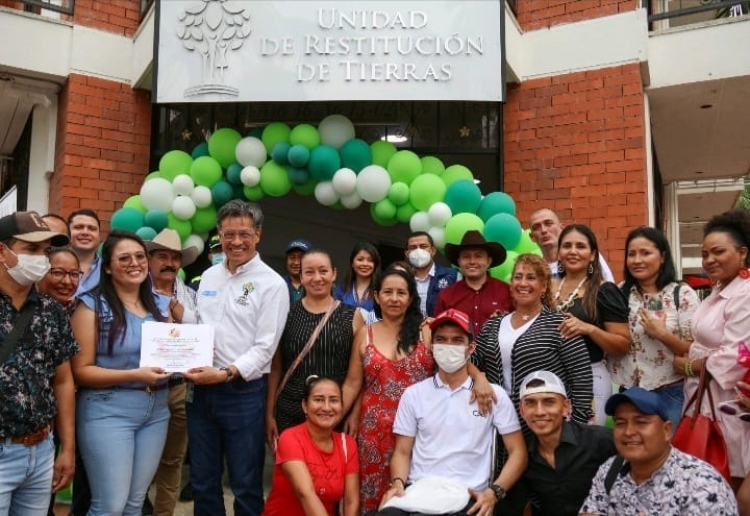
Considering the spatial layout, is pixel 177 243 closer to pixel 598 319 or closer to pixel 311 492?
pixel 311 492

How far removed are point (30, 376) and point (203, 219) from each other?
3.20 m

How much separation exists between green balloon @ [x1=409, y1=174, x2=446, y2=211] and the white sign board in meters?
0.76

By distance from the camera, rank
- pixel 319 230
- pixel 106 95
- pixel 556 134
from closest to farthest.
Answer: pixel 556 134 < pixel 106 95 < pixel 319 230

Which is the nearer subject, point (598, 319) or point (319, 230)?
point (598, 319)

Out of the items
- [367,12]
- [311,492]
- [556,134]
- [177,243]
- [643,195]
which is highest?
[367,12]

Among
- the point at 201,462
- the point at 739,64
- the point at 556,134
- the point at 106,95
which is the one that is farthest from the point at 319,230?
the point at 201,462

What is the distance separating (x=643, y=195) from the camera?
237 inches

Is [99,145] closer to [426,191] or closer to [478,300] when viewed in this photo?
[426,191]

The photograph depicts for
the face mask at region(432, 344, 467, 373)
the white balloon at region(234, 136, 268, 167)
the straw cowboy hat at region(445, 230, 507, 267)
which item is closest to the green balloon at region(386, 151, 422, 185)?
the white balloon at region(234, 136, 268, 167)

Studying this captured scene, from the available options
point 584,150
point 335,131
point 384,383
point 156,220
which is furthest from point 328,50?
point 384,383

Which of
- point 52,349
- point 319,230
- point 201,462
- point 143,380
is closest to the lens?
point 52,349

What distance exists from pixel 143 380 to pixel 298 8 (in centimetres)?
387

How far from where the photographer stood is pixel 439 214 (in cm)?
542

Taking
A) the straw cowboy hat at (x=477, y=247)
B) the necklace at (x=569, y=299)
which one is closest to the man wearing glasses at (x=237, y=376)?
the straw cowboy hat at (x=477, y=247)
